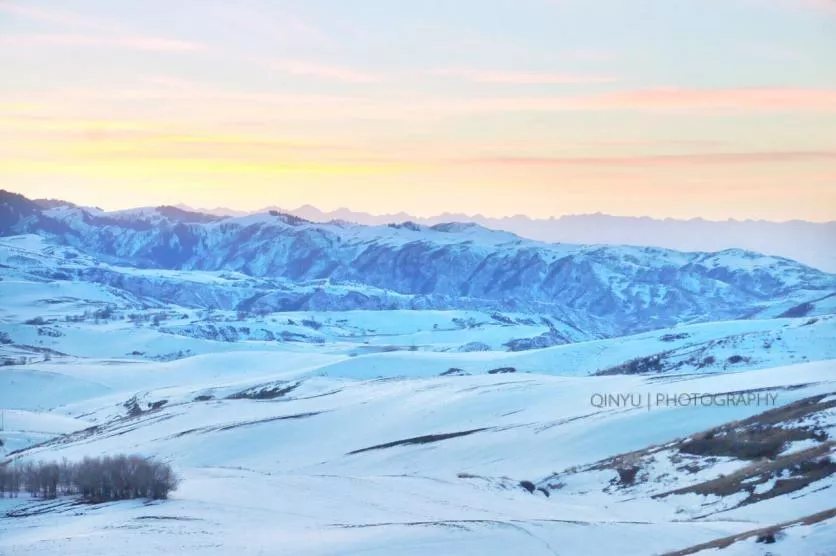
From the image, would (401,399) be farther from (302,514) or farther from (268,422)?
(302,514)

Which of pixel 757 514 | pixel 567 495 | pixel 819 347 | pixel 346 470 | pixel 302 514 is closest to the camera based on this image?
pixel 757 514

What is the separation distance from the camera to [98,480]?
75.1m

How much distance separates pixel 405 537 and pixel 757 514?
19.0m

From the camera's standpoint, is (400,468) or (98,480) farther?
(400,468)

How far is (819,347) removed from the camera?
6019 inches

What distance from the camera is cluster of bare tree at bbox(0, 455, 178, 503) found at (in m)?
73.2

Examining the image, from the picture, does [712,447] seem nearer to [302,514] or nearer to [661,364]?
[302,514]

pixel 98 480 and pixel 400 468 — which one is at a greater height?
pixel 98 480

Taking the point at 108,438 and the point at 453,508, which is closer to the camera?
the point at 453,508

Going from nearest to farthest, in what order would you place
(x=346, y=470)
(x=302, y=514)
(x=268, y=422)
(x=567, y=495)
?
(x=302, y=514), (x=567, y=495), (x=346, y=470), (x=268, y=422)

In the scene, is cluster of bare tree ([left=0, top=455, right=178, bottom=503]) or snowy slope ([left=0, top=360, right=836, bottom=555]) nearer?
snowy slope ([left=0, top=360, right=836, bottom=555])

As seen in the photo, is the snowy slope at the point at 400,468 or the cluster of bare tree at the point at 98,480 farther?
the cluster of bare tree at the point at 98,480

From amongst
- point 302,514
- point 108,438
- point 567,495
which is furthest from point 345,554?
point 108,438

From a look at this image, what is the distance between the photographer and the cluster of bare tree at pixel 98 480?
73.2 m
